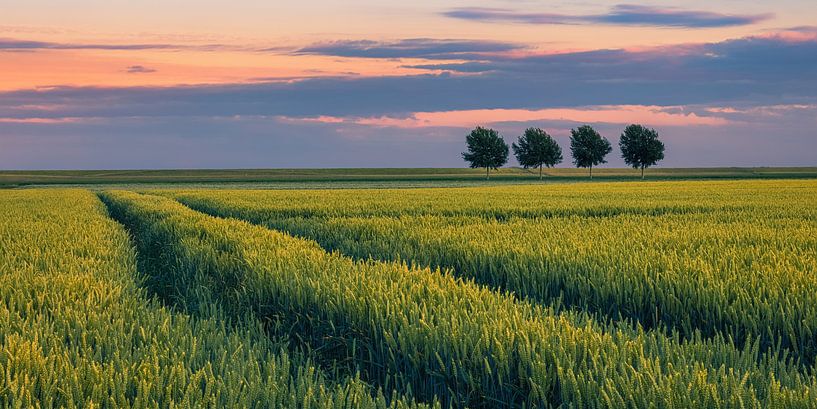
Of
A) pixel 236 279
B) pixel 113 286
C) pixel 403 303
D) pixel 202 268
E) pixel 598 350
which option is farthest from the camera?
pixel 202 268

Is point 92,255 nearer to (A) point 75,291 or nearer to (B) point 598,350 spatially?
(A) point 75,291

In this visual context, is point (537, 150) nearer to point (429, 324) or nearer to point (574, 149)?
point (574, 149)

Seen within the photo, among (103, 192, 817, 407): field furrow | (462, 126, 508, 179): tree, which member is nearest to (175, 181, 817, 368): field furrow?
(103, 192, 817, 407): field furrow

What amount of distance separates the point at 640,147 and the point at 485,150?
1129 inches

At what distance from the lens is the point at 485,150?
425ft

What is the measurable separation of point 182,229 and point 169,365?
9362mm

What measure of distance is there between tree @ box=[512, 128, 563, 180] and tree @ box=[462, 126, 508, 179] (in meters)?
4.35

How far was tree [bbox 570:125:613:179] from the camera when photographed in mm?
130750

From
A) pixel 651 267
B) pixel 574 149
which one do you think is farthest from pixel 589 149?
pixel 651 267

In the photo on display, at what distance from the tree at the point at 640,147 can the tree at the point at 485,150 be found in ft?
74.2

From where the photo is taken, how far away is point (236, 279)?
7477mm

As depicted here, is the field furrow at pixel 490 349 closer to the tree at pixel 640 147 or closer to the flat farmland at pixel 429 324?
the flat farmland at pixel 429 324

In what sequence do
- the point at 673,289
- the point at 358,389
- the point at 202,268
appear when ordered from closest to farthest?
the point at 358,389, the point at 673,289, the point at 202,268

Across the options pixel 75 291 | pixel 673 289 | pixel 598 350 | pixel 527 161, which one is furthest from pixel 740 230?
pixel 527 161
